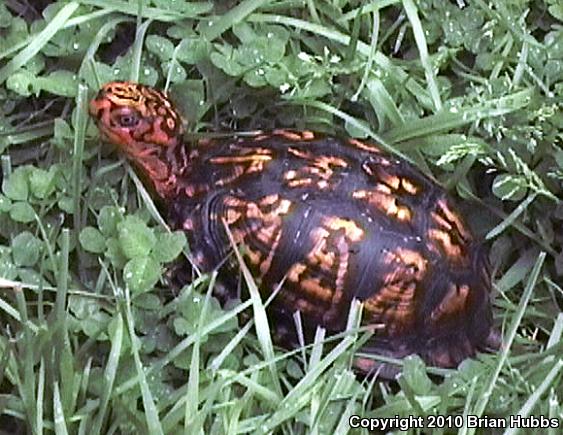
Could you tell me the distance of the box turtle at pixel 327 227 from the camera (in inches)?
59.2

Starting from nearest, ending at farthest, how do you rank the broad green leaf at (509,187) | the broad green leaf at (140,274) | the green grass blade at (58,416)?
the green grass blade at (58,416) < the broad green leaf at (140,274) < the broad green leaf at (509,187)

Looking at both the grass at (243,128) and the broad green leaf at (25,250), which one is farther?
the broad green leaf at (25,250)

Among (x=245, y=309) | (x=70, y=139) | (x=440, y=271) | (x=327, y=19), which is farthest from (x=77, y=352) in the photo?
(x=327, y=19)

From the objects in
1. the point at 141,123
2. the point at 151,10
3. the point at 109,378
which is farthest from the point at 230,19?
the point at 109,378

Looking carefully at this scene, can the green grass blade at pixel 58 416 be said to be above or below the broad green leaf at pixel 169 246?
below

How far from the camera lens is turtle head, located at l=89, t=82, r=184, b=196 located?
156 centimetres

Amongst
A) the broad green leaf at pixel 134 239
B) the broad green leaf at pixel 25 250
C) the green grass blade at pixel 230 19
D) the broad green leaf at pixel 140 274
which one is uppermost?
the green grass blade at pixel 230 19

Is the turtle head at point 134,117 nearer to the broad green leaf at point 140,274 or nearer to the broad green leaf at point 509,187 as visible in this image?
the broad green leaf at point 140,274

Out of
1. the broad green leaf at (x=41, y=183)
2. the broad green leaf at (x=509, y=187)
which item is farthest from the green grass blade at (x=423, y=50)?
the broad green leaf at (x=41, y=183)

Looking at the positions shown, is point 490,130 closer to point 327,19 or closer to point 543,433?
point 327,19

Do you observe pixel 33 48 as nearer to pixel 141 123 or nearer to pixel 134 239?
pixel 141 123

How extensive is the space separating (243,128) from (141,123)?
0.20 metres

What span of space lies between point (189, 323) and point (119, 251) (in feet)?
0.42

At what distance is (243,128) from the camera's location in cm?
173
